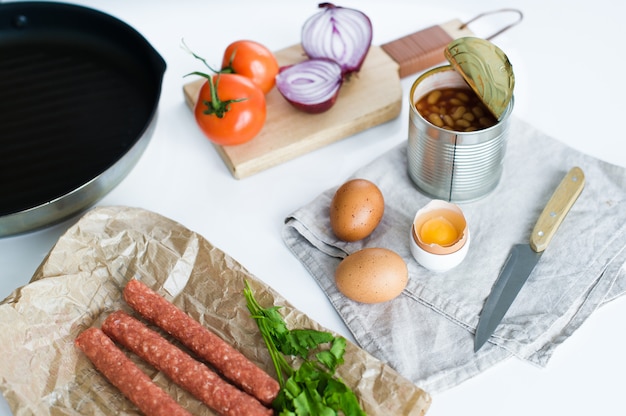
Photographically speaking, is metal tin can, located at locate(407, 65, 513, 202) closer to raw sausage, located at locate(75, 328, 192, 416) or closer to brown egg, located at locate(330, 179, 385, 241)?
brown egg, located at locate(330, 179, 385, 241)

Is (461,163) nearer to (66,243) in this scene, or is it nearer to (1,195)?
(66,243)

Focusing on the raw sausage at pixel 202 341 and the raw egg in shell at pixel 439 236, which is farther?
the raw egg in shell at pixel 439 236

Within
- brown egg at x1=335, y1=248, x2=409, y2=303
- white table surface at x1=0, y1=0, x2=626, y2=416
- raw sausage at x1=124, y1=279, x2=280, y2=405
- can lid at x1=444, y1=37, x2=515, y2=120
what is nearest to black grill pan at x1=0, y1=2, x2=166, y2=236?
white table surface at x1=0, y1=0, x2=626, y2=416

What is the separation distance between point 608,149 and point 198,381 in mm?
1135

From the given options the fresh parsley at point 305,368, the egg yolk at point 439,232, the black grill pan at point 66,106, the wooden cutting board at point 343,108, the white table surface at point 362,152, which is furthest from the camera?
the wooden cutting board at point 343,108

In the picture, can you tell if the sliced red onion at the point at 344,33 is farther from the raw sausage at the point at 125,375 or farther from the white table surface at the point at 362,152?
the raw sausage at the point at 125,375

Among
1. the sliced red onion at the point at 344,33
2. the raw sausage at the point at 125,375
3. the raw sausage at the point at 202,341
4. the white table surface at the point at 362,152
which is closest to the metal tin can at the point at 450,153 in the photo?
the white table surface at the point at 362,152

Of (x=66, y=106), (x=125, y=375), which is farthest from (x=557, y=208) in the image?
(x=66, y=106)

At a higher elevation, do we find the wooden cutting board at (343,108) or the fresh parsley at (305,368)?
the wooden cutting board at (343,108)

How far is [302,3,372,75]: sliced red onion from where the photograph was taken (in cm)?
178

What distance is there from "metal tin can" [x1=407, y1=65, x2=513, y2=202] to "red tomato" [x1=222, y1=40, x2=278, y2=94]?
17.6 inches

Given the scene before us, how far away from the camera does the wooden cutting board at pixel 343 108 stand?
1.68 m

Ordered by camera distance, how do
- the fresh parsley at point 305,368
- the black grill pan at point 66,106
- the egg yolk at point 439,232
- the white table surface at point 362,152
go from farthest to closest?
1. the black grill pan at point 66,106
2. the egg yolk at point 439,232
3. the white table surface at point 362,152
4. the fresh parsley at point 305,368

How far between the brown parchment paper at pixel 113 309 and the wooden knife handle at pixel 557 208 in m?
0.44
